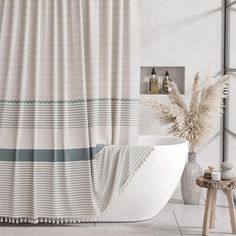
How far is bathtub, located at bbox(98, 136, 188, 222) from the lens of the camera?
398 cm

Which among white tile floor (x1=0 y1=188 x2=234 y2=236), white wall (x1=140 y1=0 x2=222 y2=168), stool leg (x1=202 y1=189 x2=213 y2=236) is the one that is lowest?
white tile floor (x1=0 y1=188 x2=234 y2=236)

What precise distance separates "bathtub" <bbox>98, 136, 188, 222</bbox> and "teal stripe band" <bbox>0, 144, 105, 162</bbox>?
15.5 inches

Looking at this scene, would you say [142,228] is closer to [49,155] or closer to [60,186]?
A: [60,186]

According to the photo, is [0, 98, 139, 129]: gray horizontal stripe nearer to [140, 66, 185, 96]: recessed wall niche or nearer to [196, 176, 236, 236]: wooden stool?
[196, 176, 236, 236]: wooden stool

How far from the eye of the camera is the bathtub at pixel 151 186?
398 cm

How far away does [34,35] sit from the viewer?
4047 mm

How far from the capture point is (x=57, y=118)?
4.03 metres

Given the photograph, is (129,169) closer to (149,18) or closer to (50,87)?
(50,87)

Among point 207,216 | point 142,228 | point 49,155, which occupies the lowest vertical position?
point 142,228

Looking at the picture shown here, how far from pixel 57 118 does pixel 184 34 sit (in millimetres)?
2002

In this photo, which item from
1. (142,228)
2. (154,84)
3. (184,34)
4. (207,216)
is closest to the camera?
(207,216)

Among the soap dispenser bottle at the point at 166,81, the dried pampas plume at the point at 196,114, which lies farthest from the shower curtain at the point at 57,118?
the soap dispenser bottle at the point at 166,81

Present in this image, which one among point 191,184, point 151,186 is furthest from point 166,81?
point 151,186

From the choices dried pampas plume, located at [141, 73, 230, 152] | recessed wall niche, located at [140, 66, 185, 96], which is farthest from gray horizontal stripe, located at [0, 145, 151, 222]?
recessed wall niche, located at [140, 66, 185, 96]
